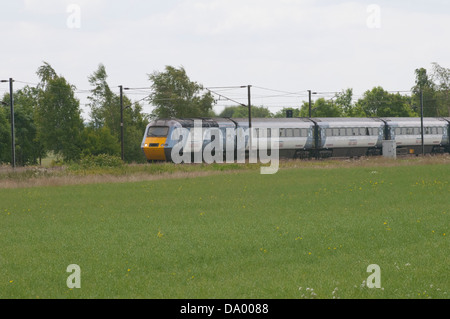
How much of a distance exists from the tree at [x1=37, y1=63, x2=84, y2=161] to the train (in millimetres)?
15174

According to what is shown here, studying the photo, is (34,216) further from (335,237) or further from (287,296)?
(287,296)

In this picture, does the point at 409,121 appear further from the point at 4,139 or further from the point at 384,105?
the point at 384,105

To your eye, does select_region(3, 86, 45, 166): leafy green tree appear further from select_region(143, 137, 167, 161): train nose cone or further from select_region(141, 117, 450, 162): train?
select_region(141, 117, 450, 162): train

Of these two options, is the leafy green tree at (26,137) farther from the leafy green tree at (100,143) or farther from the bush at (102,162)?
the bush at (102,162)

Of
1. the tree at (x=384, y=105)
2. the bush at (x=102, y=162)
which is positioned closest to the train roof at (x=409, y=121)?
the bush at (x=102, y=162)

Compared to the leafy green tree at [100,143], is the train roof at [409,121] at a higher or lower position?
higher

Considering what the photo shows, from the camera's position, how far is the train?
4744 cm

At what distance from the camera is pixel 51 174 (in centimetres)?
3838

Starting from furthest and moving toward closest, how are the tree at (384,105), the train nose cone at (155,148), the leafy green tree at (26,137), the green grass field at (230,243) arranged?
1. the tree at (384,105)
2. the leafy green tree at (26,137)
3. the train nose cone at (155,148)
4. the green grass field at (230,243)

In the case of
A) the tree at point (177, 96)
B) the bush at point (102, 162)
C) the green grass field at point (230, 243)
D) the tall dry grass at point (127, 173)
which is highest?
the tree at point (177, 96)

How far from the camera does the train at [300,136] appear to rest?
156 ft

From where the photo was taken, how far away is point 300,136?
54.5 meters

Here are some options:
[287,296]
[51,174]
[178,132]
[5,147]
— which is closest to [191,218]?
[287,296]

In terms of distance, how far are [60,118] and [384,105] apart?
67.1 m
